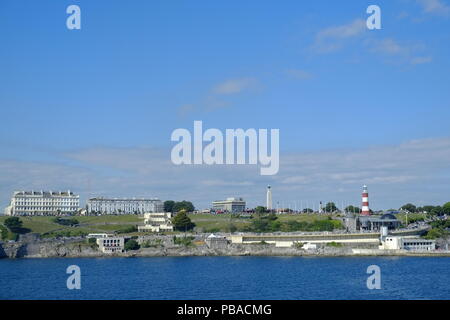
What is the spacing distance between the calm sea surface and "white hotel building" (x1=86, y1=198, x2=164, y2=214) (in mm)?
48885

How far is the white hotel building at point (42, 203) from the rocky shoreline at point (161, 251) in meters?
26.7

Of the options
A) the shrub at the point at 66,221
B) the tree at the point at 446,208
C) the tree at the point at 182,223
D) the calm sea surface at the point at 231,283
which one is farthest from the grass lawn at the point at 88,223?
the tree at the point at 446,208

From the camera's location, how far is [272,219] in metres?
65.0

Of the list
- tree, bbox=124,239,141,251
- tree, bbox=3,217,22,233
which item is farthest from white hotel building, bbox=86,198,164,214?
tree, bbox=124,239,141,251

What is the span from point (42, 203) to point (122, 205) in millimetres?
12572

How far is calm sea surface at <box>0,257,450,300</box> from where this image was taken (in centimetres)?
2339

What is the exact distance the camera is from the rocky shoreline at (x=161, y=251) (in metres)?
50.0

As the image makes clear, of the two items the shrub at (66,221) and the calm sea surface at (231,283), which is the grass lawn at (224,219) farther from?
the calm sea surface at (231,283)

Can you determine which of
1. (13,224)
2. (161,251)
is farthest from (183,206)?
(161,251)

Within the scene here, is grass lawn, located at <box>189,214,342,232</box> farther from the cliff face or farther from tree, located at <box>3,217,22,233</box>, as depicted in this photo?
tree, located at <box>3,217,22,233</box>
